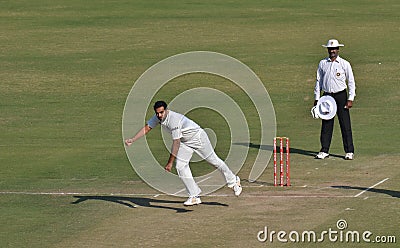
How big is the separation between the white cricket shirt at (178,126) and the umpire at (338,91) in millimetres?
5250

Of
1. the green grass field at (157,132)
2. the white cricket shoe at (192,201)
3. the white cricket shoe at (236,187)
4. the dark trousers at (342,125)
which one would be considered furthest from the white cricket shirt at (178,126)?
the dark trousers at (342,125)

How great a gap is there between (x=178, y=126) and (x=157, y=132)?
9.09m

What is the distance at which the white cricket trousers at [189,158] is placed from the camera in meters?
19.5

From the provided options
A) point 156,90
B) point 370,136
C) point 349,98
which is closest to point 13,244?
point 349,98

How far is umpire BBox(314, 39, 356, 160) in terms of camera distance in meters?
24.1

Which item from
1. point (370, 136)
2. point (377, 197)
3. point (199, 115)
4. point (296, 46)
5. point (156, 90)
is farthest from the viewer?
point (296, 46)

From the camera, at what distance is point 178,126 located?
1944cm

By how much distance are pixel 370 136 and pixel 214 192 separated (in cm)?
729

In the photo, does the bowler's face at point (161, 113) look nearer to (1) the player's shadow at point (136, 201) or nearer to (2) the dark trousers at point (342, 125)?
(1) the player's shadow at point (136, 201)

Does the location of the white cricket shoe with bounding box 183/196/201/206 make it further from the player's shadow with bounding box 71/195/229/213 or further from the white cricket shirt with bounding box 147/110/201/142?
the white cricket shirt with bounding box 147/110/201/142

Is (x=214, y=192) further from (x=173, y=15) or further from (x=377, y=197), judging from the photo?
(x=173, y=15)

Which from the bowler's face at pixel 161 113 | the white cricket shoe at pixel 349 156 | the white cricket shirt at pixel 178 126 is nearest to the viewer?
the bowler's face at pixel 161 113

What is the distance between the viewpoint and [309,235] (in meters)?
17.7

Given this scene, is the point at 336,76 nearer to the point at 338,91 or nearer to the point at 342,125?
the point at 338,91
